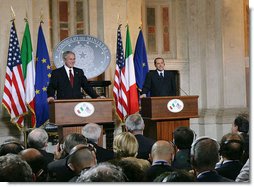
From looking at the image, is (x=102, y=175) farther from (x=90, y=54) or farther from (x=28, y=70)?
(x=90, y=54)

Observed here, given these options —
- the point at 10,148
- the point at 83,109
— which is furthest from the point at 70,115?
the point at 10,148

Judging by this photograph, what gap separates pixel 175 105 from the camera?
6055 mm

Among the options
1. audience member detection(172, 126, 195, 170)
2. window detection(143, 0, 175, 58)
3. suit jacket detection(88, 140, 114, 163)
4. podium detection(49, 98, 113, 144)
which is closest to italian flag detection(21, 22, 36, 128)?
podium detection(49, 98, 113, 144)

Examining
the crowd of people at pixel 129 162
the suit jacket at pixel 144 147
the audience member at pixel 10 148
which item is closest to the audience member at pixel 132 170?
the crowd of people at pixel 129 162

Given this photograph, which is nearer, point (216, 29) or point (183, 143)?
point (183, 143)

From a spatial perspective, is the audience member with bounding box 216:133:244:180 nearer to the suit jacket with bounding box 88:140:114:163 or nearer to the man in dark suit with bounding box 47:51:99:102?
the suit jacket with bounding box 88:140:114:163

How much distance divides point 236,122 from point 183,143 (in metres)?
1.07

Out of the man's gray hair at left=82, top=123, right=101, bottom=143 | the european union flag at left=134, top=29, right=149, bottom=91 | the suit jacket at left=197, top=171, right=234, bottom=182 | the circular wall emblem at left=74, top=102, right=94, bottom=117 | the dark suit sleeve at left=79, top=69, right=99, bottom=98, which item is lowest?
the suit jacket at left=197, top=171, right=234, bottom=182

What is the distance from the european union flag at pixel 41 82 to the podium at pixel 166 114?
2261 millimetres

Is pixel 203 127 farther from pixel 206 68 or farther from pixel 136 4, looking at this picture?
pixel 136 4

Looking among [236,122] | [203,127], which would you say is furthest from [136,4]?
[236,122]

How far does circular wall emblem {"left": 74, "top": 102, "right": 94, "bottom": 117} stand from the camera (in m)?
5.39

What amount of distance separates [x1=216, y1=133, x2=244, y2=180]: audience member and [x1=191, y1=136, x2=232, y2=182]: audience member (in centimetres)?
41

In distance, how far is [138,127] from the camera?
14.6 feet
